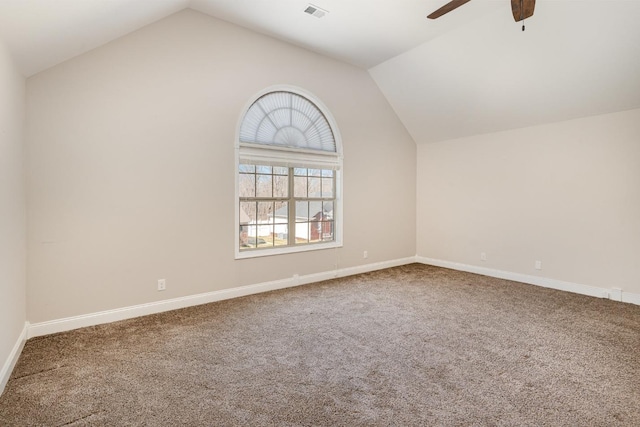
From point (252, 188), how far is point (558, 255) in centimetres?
436

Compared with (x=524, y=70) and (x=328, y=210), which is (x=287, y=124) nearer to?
(x=328, y=210)

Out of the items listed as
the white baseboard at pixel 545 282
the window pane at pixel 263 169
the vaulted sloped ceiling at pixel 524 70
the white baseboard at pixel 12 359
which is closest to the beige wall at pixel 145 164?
the white baseboard at pixel 12 359

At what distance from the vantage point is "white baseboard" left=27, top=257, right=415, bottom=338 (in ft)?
10.1

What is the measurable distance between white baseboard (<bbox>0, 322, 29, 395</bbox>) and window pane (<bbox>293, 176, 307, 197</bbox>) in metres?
3.24

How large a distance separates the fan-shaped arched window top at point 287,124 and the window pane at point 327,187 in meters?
0.46

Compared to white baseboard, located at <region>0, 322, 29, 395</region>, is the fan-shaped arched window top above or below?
above

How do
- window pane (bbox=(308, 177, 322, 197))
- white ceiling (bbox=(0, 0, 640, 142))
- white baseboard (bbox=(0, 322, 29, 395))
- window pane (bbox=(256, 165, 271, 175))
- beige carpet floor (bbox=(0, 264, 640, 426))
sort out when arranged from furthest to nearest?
window pane (bbox=(308, 177, 322, 197)) → window pane (bbox=(256, 165, 271, 175)) → white ceiling (bbox=(0, 0, 640, 142)) → white baseboard (bbox=(0, 322, 29, 395)) → beige carpet floor (bbox=(0, 264, 640, 426))

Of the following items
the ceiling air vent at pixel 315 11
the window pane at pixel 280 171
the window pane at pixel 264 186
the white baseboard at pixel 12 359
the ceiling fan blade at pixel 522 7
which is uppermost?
the ceiling air vent at pixel 315 11

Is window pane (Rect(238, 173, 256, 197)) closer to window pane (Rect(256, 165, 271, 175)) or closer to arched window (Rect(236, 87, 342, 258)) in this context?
arched window (Rect(236, 87, 342, 258))

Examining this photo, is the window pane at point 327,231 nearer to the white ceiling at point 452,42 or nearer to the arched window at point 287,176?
the arched window at point 287,176

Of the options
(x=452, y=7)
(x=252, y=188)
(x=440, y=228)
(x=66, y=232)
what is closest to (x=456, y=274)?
(x=440, y=228)

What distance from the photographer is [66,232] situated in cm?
312

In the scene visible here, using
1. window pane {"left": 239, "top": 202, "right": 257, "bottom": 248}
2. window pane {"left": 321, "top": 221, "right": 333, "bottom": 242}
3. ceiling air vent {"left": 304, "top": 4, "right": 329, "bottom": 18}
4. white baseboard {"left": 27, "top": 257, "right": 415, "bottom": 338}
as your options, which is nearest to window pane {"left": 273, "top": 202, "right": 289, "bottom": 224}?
window pane {"left": 239, "top": 202, "right": 257, "bottom": 248}

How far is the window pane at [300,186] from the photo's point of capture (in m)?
4.84
